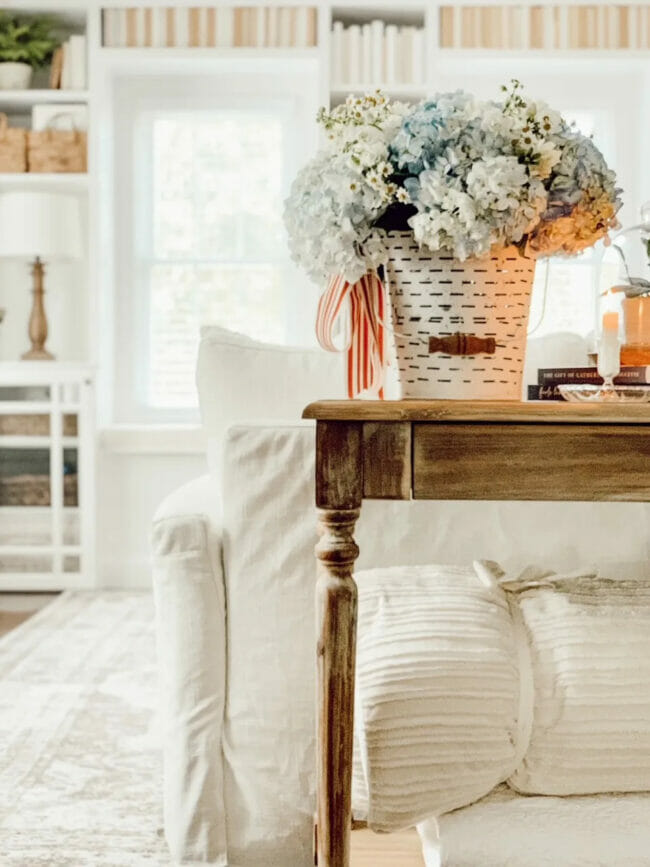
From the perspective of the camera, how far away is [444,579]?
143 cm

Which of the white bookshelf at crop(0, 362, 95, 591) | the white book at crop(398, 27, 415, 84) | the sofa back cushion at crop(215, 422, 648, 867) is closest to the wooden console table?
the sofa back cushion at crop(215, 422, 648, 867)

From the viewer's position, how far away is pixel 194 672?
1634 mm

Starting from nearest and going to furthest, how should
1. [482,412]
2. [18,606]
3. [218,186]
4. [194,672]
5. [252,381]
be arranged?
[482,412]
[194,672]
[252,381]
[18,606]
[218,186]

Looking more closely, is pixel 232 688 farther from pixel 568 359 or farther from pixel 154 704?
pixel 154 704

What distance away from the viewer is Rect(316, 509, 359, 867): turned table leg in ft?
3.91

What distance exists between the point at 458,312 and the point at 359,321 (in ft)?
0.63

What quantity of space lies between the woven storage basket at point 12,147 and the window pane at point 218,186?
605 mm

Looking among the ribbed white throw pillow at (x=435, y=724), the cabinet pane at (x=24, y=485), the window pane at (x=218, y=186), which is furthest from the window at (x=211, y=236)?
the ribbed white throw pillow at (x=435, y=724)

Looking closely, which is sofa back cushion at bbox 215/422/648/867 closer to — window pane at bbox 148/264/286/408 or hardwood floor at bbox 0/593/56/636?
hardwood floor at bbox 0/593/56/636

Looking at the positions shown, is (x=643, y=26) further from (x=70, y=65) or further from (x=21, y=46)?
(x=21, y=46)

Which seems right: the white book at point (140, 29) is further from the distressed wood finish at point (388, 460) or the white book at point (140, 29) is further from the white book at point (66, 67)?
the distressed wood finish at point (388, 460)

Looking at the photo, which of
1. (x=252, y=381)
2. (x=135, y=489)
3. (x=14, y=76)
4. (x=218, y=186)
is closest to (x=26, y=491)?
(x=135, y=489)

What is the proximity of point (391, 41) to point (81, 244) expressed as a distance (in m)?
1.57

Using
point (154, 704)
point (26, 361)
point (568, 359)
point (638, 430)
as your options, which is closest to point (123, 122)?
point (26, 361)
